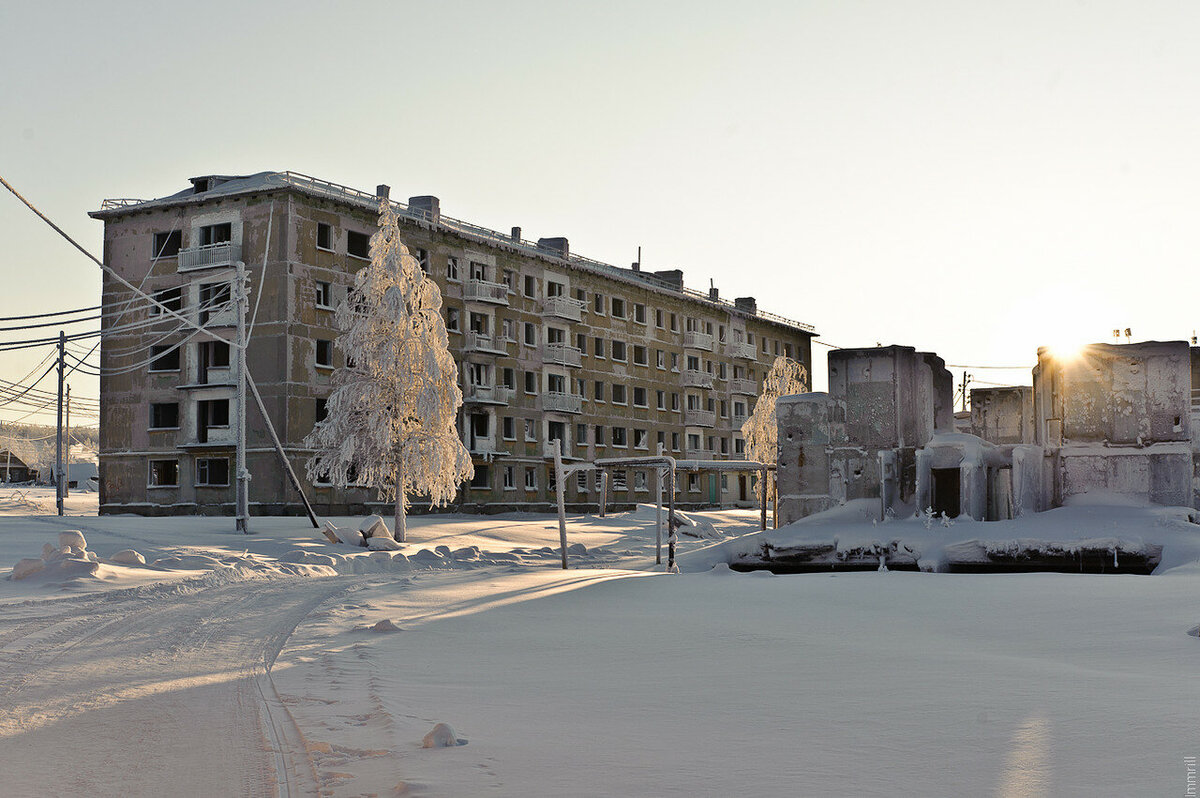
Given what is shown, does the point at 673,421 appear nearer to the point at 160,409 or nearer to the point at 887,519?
the point at 160,409

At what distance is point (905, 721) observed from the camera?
738 centimetres

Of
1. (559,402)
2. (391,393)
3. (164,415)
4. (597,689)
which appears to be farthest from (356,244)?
(597,689)

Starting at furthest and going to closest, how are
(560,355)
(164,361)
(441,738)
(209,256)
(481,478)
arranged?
(560,355) < (481,478) < (164,361) < (209,256) < (441,738)

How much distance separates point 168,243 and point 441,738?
45.5 m

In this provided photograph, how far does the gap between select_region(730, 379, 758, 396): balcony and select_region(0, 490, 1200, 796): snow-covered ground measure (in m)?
56.0

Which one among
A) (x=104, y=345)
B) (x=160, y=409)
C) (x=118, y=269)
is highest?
(x=118, y=269)

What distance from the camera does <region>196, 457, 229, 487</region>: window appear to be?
45.3 metres

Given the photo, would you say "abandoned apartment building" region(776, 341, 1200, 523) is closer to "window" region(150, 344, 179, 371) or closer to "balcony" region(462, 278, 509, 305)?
"balcony" region(462, 278, 509, 305)

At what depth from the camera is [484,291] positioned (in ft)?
176

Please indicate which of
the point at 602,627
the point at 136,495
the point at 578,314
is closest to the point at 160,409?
the point at 136,495

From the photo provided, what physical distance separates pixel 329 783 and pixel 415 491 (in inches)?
1158

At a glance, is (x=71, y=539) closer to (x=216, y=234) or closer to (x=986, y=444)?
(x=986, y=444)

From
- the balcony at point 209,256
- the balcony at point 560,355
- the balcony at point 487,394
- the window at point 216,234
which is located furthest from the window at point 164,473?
the balcony at point 560,355

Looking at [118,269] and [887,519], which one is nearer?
[887,519]
